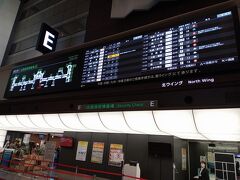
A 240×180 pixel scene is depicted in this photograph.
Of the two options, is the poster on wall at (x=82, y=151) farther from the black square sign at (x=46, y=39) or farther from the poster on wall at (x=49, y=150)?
the black square sign at (x=46, y=39)

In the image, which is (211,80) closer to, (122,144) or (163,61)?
(163,61)

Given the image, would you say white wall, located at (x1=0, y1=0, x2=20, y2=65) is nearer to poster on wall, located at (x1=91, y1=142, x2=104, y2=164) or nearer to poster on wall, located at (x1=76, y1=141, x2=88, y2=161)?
poster on wall, located at (x1=76, y1=141, x2=88, y2=161)

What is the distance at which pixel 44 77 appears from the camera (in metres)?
5.37

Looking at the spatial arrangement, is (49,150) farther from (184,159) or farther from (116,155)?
(184,159)

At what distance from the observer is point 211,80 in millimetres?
3143

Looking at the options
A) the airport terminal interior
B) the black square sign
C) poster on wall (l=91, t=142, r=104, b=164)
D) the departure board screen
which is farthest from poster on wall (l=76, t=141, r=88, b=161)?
the departure board screen

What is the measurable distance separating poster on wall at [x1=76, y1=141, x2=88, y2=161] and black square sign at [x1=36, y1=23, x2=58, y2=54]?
4.20m

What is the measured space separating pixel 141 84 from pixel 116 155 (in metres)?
4.94

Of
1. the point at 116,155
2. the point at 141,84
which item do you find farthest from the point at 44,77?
the point at 116,155

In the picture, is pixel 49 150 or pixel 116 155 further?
pixel 116 155

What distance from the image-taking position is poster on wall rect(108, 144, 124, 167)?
7895mm

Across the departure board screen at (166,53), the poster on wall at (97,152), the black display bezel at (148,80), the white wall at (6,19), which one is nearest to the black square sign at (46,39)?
the black display bezel at (148,80)

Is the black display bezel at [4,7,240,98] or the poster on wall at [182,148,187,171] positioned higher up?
the black display bezel at [4,7,240,98]

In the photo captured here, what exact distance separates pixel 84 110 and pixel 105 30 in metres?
2.32
